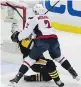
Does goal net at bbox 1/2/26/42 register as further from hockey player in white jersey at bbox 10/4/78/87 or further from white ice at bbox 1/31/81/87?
hockey player in white jersey at bbox 10/4/78/87

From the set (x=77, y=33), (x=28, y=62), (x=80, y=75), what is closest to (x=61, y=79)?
(x=80, y=75)

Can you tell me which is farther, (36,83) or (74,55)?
(74,55)

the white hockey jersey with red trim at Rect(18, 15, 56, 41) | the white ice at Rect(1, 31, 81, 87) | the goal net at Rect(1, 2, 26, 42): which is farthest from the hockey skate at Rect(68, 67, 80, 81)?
the goal net at Rect(1, 2, 26, 42)

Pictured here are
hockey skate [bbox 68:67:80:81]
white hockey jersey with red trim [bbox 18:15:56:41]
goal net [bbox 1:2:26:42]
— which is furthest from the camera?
goal net [bbox 1:2:26:42]

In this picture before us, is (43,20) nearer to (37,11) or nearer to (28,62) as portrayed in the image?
(37,11)

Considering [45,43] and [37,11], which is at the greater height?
[37,11]

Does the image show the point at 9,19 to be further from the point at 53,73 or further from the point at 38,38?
the point at 53,73

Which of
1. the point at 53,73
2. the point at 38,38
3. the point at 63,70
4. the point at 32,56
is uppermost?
the point at 38,38

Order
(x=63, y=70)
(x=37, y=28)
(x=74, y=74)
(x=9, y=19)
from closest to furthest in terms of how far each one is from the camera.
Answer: (x=37, y=28), (x=74, y=74), (x=63, y=70), (x=9, y=19)

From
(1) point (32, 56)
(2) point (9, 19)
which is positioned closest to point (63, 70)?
(1) point (32, 56)

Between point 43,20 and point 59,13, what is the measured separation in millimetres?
2673

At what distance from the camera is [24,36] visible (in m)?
3.08

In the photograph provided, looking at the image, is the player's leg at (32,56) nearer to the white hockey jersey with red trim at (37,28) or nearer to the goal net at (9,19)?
the white hockey jersey with red trim at (37,28)

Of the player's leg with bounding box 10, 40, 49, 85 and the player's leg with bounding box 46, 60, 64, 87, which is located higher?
the player's leg with bounding box 10, 40, 49, 85
